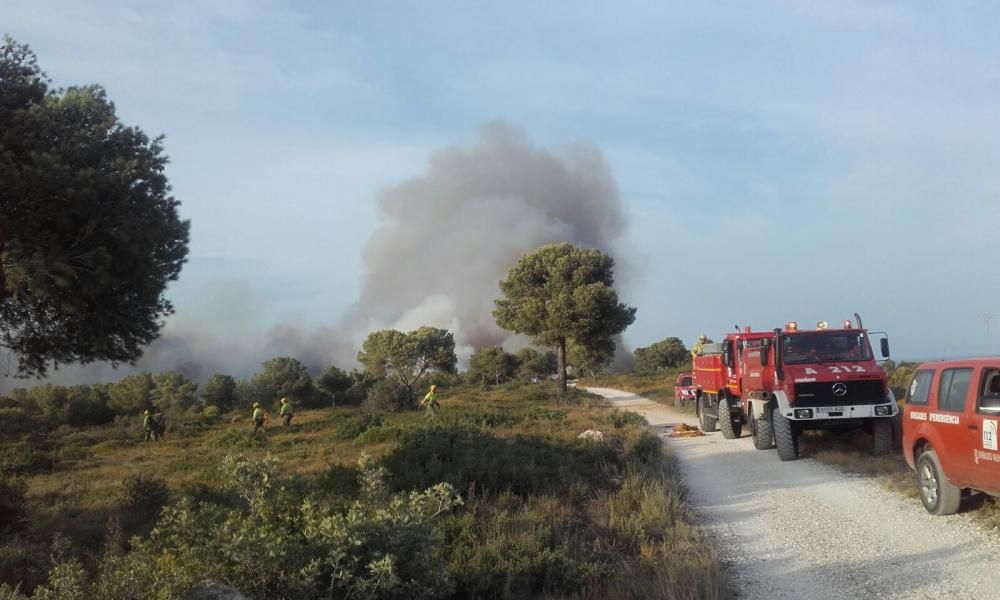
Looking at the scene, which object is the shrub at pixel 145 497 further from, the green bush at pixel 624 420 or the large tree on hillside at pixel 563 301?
the large tree on hillside at pixel 563 301

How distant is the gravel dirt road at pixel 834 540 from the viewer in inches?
240

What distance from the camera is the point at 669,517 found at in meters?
8.55

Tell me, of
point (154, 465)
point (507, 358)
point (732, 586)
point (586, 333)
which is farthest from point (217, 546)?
point (507, 358)

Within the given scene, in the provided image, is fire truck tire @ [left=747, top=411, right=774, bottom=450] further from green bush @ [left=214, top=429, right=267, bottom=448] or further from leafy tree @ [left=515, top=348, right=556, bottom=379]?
leafy tree @ [left=515, top=348, right=556, bottom=379]

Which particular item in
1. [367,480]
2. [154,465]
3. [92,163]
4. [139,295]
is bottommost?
[154,465]

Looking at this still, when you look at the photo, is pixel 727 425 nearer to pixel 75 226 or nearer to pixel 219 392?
pixel 75 226

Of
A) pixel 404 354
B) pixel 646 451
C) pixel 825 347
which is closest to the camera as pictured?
pixel 825 347

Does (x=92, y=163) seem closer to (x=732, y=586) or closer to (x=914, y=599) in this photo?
(x=732, y=586)

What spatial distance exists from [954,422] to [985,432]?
A: 608 mm

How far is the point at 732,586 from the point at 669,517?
224 cm

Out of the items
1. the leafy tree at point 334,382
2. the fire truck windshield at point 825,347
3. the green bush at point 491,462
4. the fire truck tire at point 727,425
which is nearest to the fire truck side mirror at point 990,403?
the green bush at point 491,462

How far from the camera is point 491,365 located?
74000 mm

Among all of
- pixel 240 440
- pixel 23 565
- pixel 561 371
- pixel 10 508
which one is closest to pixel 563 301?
pixel 561 371

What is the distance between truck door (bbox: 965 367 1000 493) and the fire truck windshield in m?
6.66
